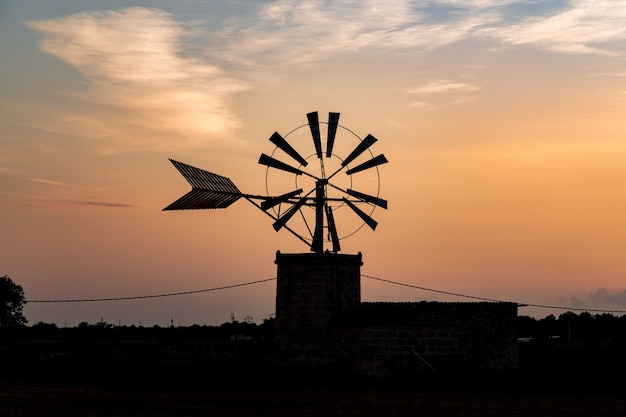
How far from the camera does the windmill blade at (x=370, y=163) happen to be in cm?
4091

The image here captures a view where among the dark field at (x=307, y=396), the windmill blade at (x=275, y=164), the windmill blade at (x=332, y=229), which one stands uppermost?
the windmill blade at (x=275, y=164)

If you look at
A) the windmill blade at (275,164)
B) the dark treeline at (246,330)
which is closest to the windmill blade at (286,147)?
the windmill blade at (275,164)

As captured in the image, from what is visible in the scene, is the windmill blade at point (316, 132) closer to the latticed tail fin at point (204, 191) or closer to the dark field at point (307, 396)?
the latticed tail fin at point (204, 191)

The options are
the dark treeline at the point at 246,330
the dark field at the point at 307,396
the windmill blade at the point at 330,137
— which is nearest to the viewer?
the dark field at the point at 307,396

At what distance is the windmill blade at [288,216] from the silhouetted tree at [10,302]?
34402 mm

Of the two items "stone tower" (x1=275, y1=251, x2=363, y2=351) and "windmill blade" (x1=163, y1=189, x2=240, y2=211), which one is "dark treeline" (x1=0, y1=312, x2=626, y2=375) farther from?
"windmill blade" (x1=163, y1=189, x2=240, y2=211)

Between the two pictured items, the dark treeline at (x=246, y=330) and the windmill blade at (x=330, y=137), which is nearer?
the windmill blade at (x=330, y=137)

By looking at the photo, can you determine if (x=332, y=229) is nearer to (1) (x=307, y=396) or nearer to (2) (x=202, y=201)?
(2) (x=202, y=201)

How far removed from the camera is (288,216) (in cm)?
4116

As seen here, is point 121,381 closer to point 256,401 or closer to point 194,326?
point 256,401

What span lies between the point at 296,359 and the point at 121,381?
6.17 m

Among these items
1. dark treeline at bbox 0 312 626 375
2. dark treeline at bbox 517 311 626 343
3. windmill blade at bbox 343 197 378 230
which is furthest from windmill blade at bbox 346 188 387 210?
dark treeline at bbox 517 311 626 343

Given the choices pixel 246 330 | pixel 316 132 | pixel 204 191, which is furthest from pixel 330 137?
pixel 246 330

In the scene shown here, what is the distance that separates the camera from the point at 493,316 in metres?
37.5
